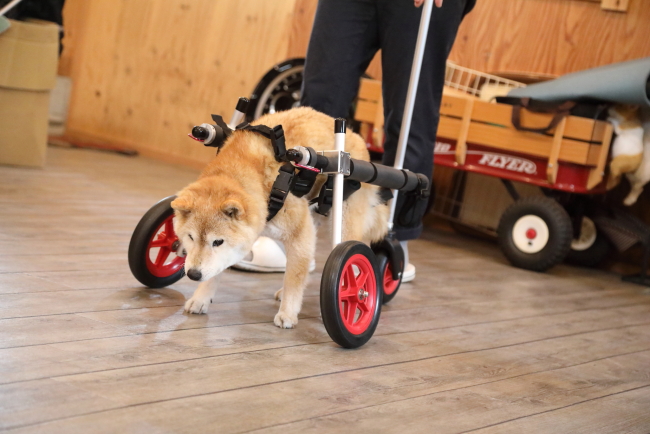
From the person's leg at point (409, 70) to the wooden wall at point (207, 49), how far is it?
1.69 meters

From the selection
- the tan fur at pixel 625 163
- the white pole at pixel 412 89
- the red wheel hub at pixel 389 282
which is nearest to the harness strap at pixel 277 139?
the white pole at pixel 412 89

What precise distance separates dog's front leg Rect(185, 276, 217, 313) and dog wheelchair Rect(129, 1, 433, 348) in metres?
0.10

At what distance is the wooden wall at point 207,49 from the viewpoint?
11.9 ft

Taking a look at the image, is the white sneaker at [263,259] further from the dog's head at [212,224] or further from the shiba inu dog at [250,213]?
the dog's head at [212,224]

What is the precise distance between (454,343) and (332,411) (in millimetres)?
682

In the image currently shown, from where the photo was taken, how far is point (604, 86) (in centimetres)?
294

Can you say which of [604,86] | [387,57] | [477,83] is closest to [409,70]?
[387,57]

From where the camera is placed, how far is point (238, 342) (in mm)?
1582

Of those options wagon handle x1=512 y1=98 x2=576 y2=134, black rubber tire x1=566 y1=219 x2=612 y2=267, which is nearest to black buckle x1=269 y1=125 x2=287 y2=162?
wagon handle x1=512 y1=98 x2=576 y2=134

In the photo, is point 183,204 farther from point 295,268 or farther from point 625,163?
point 625,163

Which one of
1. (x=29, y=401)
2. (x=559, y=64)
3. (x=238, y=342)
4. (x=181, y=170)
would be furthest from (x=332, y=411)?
(x=181, y=170)

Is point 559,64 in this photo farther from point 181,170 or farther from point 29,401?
point 29,401

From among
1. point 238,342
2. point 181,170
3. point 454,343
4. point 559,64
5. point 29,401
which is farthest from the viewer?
point 181,170

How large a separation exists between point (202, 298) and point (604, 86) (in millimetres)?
2051
